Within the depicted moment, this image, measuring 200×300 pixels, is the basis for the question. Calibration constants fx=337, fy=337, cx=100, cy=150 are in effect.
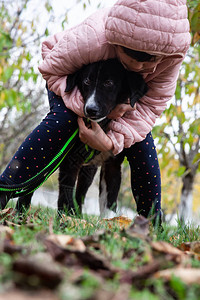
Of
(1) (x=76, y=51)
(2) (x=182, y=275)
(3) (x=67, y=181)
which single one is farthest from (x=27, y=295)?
(3) (x=67, y=181)

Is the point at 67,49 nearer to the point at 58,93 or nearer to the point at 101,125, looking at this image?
the point at 58,93

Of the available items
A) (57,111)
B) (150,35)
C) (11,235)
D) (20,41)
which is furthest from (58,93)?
(20,41)

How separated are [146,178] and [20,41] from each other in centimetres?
372

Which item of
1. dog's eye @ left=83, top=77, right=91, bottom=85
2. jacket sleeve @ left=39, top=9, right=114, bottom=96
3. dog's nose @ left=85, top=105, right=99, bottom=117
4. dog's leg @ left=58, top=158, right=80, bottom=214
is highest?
jacket sleeve @ left=39, top=9, right=114, bottom=96

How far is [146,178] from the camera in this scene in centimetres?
239

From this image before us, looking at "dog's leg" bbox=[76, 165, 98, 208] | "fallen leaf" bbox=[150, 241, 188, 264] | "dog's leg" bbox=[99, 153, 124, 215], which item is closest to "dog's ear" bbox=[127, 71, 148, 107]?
"dog's leg" bbox=[99, 153, 124, 215]

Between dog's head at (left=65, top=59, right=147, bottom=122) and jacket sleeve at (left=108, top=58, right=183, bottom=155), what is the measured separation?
0.10m

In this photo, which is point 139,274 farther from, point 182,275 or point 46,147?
point 46,147

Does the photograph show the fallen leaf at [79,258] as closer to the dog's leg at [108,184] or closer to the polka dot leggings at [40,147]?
the polka dot leggings at [40,147]

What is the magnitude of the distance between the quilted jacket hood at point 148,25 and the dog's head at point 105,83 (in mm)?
360

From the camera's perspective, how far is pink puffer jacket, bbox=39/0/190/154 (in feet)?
5.82

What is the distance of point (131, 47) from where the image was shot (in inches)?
72.9

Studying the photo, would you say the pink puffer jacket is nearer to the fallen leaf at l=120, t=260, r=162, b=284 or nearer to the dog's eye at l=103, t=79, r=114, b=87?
the dog's eye at l=103, t=79, r=114, b=87

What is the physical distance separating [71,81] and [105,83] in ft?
0.75
